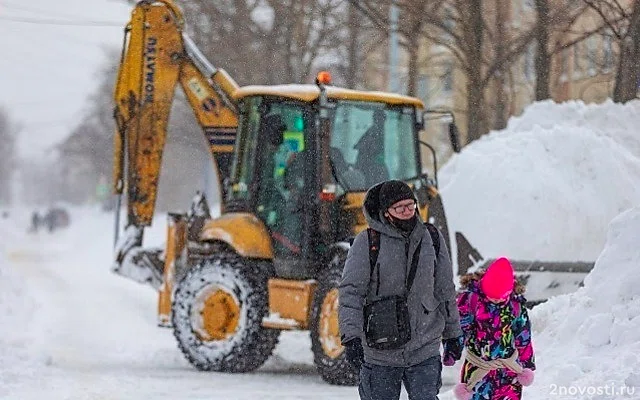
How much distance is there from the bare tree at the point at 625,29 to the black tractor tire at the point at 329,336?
20.0ft

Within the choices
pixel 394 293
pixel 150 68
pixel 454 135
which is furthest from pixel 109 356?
pixel 394 293

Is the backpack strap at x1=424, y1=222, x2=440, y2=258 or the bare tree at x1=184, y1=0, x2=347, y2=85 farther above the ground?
the bare tree at x1=184, y1=0, x2=347, y2=85

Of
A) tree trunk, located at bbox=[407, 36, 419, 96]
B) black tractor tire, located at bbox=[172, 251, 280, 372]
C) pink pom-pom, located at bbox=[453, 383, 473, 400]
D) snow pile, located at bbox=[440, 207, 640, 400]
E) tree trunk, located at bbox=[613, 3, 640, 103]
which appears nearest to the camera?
pink pom-pom, located at bbox=[453, 383, 473, 400]

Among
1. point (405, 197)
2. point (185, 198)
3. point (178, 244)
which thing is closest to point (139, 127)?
point (178, 244)

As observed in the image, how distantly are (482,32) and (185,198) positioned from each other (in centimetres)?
6640

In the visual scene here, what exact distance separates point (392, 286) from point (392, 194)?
446 millimetres

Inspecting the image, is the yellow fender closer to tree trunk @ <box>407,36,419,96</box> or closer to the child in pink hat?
the child in pink hat

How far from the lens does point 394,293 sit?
597 centimetres

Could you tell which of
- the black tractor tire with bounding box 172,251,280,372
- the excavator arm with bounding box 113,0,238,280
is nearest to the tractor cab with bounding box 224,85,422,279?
the black tractor tire with bounding box 172,251,280,372

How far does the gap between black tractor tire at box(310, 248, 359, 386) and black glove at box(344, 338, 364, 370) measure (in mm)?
5073

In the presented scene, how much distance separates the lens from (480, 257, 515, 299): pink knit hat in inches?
247

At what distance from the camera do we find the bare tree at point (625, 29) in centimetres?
1539

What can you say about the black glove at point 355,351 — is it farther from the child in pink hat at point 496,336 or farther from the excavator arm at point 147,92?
the excavator arm at point 147,92

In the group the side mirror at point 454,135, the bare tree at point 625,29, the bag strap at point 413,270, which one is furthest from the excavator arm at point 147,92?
the bag strap at point 413,270
